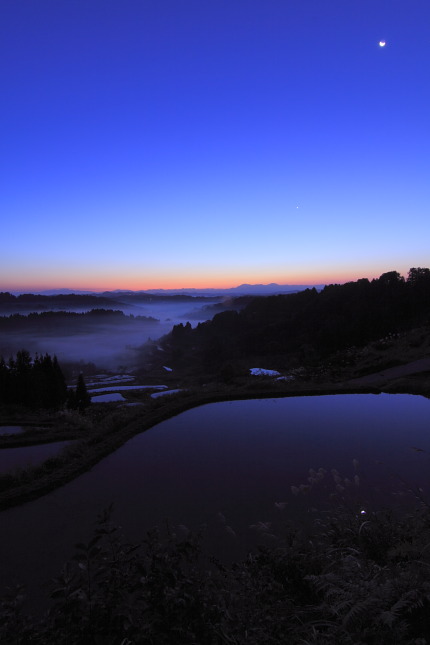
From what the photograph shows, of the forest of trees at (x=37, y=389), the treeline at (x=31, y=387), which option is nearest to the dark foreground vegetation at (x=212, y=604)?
the forest of trees at (x=37, y=389)

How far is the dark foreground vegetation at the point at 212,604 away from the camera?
7.49 ft

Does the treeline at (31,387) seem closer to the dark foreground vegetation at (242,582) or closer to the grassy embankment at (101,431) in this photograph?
the grassy embankment at (101,431)

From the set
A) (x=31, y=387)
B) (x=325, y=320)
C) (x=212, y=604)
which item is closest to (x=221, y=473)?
(x=212, y=604)

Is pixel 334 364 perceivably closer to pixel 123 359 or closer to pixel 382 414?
pixel 382 414

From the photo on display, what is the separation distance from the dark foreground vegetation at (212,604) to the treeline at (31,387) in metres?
32.4

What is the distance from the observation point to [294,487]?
18.5 feet

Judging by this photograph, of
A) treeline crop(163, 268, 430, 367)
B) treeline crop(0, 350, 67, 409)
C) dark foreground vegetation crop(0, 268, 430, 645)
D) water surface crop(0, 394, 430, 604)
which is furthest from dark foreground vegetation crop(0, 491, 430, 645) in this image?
treeline crop(163, 268, 430, 367)

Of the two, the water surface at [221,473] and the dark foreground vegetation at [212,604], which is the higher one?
the dark foreground vegetation at [212,604]

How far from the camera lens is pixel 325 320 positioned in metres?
61.8

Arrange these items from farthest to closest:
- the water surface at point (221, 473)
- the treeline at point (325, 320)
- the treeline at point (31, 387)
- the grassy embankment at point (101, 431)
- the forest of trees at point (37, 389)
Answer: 1. the treeline at point (325, 320)
2. the treeline at point (31, 387)
3. the forest of trees at point (37, 389)
4. the grassy embankment at point (101, 431)
5. the water surface at point (221, 473)

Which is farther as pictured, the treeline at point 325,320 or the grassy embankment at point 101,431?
the treeline at point 325,320

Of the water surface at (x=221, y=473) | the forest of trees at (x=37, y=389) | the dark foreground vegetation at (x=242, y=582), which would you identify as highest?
the dark foreground vegetation at (x=242, y=582)

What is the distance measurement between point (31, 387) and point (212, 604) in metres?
35.6

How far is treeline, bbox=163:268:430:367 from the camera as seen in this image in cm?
5175
